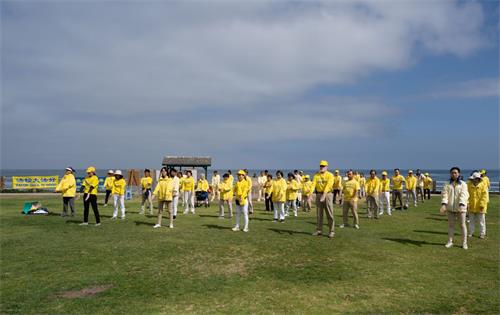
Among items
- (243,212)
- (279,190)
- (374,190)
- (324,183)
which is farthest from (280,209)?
(374,190)

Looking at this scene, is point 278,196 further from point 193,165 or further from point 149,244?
point 193,165

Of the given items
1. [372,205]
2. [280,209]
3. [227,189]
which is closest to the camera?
[227,189]

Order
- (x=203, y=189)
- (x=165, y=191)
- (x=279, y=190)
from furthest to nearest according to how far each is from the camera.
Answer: (x=203, y=189), (x=279, y=190), (x=165, y=191)

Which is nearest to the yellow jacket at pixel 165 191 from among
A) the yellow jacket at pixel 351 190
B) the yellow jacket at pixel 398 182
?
the yellow jacket at pixel 351 190

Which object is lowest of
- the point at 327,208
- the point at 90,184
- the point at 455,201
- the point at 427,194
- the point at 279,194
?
the point at 427,194

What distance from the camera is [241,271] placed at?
302 inches

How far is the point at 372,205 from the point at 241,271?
1080cm

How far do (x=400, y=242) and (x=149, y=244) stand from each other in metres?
7.28

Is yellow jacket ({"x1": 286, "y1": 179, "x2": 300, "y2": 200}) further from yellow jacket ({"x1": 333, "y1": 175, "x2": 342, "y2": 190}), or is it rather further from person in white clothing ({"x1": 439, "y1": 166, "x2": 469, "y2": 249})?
person in white clothing ({"x1": 439, "y1": 166, "x2": 469, "y2": 249})

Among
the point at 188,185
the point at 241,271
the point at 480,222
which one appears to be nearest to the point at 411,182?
Result: the point at 480,222

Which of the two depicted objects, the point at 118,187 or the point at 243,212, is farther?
the point at 118,187

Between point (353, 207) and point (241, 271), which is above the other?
point (353, 207)

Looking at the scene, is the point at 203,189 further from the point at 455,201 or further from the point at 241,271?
the point at 455,201

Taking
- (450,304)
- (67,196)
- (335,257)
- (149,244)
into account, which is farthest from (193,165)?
(450,304)
